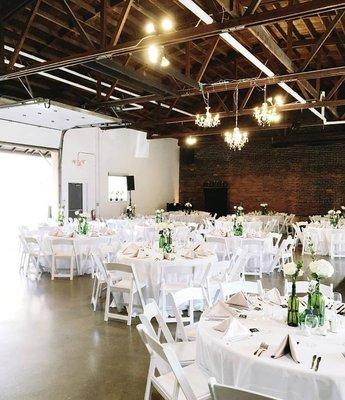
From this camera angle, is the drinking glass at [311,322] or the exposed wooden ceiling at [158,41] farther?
the exposed wooden ceiling at [158,41]

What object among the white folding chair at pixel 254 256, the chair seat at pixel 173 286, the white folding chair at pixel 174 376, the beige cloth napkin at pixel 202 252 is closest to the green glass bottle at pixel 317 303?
the white folding chair at pixel 174 376

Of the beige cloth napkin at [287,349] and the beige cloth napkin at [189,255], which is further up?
the beige cloth napkin at [189,255]

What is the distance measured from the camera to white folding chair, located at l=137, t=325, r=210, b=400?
2.29 metres

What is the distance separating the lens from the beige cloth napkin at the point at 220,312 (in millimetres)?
3134

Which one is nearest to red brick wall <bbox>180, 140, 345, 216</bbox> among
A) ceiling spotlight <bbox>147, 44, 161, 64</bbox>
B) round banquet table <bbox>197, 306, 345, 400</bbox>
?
ceiling spotlight <bbox>147, 44, 161, 64</bbox>

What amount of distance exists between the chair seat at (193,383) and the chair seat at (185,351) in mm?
157

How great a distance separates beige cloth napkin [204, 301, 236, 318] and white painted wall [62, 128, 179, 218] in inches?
422

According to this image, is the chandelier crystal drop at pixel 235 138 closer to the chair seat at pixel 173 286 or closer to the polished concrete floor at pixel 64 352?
the chair seat at pixel 173 286

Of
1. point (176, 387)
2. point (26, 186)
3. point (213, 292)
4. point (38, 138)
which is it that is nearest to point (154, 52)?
point (213, 292)

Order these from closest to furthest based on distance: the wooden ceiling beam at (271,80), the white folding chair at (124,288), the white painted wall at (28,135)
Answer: the white folding chair at (124,288)
the wooden ceiling beam at (271,80)
the white painted wall at (28,135)

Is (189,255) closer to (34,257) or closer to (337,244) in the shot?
(34,257)

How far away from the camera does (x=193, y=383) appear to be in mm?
2762

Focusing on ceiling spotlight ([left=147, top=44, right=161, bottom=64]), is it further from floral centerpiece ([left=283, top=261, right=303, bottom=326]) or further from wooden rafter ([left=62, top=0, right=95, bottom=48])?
floral centerpiece ([left=283, top=261, right=303, bottom=326])

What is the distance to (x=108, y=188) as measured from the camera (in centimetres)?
1512
